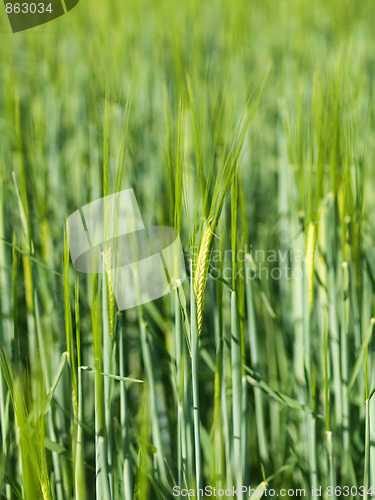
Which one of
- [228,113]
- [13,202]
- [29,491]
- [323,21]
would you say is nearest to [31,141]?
[13,202]

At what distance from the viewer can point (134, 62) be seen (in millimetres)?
667

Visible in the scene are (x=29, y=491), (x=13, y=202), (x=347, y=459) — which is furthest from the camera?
(x=13, y=202)

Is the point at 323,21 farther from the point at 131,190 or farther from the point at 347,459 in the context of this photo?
the point at 347,459

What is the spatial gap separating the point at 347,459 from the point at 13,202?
46cm

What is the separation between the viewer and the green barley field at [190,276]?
364 millimetres

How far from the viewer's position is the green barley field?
0.36 meters

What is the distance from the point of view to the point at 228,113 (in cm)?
48

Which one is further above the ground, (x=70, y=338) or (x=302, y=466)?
(x=70, y=338)

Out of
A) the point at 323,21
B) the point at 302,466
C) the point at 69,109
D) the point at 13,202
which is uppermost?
the point at 323,21

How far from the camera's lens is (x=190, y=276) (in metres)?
0.36

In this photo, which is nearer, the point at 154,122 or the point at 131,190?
the point at 131,190

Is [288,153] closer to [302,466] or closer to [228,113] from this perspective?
[228,113]

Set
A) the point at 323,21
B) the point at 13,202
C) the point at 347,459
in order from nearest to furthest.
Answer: the point at 347,459 < the point at 13,202 < the point at 323,21

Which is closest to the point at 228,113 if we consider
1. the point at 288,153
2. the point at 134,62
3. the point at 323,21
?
the point at 288,153
